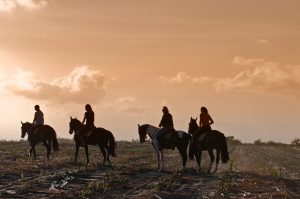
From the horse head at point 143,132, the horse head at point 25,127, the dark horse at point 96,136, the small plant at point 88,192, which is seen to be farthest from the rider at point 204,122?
the horse head at point 25,127

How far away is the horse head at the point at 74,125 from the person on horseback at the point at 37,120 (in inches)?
116

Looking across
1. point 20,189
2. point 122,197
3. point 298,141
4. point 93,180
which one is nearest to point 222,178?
point 93,180

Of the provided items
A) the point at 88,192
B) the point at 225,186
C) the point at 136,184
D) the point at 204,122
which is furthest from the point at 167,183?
the point at 204,122

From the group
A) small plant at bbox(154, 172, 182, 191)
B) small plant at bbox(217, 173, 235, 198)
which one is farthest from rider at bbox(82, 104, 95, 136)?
small plant at bbox(217, 173, 235, 198)

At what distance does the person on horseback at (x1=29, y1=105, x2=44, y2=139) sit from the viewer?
31.2 meters

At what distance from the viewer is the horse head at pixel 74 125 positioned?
29.0m

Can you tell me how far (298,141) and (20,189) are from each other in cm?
6767

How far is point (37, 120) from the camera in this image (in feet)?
103

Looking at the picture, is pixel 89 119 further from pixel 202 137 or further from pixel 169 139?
pixel 202 137

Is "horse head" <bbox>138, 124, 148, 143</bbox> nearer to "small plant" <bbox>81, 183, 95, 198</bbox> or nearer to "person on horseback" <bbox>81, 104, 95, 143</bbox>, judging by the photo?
"person on horseback" <bbox>81, 104, 95, 143</bbox>

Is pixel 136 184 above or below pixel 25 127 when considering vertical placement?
below

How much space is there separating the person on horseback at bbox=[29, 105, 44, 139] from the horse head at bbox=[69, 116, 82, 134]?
293cm

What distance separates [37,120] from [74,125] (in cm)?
340

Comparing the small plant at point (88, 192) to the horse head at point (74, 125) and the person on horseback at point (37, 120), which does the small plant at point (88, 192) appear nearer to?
the horse head at point (74, 125)
